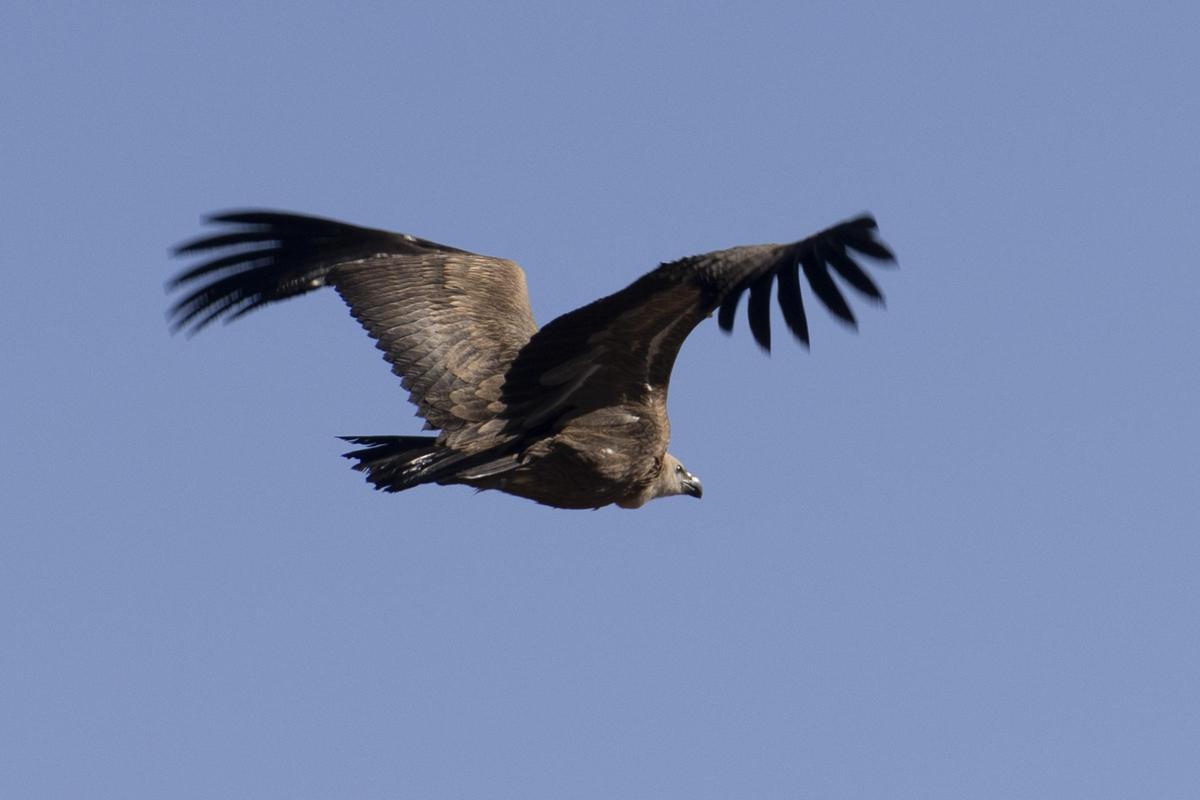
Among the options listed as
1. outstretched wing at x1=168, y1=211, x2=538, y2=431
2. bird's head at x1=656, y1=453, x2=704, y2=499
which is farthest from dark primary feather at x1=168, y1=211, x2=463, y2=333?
bird's head at x1=656, y1=453, x2=704, y2=499

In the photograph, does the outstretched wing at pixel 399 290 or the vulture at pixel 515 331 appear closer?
the vulture at pixel 515 331

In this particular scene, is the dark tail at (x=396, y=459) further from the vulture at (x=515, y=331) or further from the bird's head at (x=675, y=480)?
the bird's head at (x=675, y=480)

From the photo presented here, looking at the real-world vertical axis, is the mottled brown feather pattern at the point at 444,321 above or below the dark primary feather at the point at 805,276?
above

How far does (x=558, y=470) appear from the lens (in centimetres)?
1147

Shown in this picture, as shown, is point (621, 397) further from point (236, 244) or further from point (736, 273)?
point (236, 244)

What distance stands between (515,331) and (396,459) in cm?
138

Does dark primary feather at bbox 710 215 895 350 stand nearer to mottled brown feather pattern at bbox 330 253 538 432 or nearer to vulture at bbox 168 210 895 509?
vulture at bbox 168 210 895 509

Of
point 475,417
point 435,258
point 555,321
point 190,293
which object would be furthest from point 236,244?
point 555,321

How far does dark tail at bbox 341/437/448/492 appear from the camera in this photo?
11.2 meters

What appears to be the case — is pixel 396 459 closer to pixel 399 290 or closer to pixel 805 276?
pixel 399 290

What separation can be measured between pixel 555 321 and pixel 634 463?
5.05 ft

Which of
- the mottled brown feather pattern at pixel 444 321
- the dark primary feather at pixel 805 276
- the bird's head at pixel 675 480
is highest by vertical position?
the mottled brown feather pattern at pixel 444 321

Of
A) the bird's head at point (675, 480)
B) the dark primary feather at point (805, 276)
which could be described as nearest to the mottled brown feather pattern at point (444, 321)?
the bird's head at point (675, 480)

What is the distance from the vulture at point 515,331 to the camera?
9648 mm
